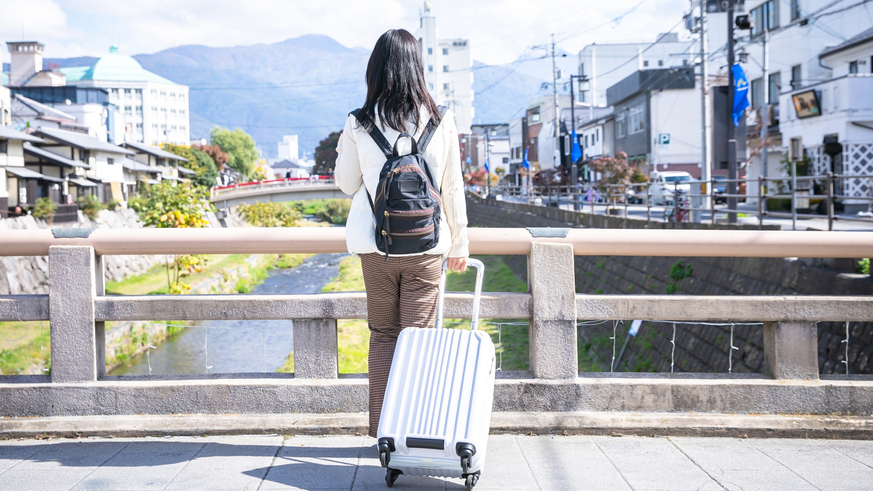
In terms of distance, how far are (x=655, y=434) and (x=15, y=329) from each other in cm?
1636

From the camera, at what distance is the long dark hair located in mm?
3176

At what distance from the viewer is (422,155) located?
125 inches

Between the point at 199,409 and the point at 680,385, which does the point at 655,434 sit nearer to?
the point at 680,385

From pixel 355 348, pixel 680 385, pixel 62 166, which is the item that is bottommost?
pixel 355 348

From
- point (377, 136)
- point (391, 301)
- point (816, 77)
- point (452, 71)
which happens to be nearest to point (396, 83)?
point (377, 136)

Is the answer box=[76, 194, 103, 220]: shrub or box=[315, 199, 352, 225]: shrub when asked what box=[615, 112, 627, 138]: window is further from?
box=[315, 199, 352, 225]: shrub

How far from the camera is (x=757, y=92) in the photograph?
34031 millimetres

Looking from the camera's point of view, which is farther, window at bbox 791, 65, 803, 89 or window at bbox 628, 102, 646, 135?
window at bbox 628, 102, 646, 135

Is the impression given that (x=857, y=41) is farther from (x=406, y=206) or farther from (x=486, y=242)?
(x=406, y=206)

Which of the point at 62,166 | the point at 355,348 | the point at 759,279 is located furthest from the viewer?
the point at 62,166

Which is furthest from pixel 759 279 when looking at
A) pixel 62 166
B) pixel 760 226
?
pixel 62 166

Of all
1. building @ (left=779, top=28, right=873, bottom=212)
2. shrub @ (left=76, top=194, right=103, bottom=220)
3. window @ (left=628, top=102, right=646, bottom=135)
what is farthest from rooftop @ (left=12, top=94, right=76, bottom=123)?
building @ (left=779, top=28, right=873, bottom=212)

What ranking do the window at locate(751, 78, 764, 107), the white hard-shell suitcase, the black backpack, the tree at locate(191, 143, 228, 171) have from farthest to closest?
the tree at locate(191, 143, 228, 171) → the window at locate(751, 78, 764, 107) → the black backpack → the white hard-shell suitcase

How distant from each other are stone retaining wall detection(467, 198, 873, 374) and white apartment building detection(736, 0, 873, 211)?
919 cm
